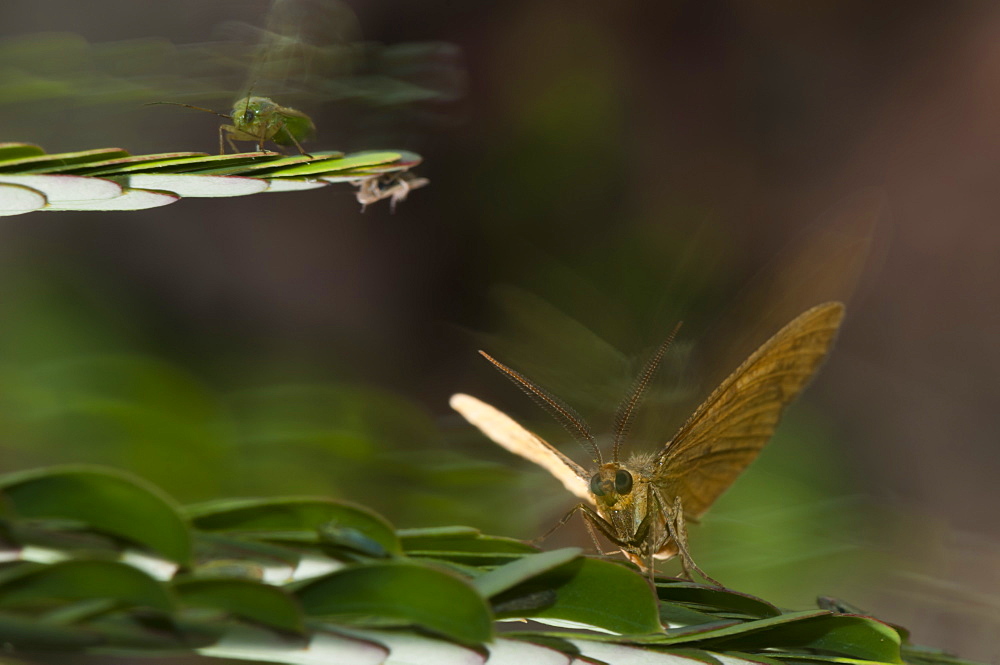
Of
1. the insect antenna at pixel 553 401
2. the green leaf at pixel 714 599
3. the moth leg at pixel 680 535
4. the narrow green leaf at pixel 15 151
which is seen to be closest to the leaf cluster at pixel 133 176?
the narrow green leaf at pixel 15 151

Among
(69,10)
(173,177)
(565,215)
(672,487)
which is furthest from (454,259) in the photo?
(173,177)

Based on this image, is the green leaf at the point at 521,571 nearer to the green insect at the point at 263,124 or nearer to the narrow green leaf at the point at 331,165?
the narrow green leaf at the point at 331,165

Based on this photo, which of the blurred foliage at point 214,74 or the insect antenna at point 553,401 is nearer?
the blurred foliage at point 214,74

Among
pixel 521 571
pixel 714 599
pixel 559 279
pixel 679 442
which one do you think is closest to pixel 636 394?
pixel 679 442

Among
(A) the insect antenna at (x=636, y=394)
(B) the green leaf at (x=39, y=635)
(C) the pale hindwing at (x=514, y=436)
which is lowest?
(B) the green leaf at (x=39, y=635)

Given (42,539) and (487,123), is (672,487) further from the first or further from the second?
(487,123)

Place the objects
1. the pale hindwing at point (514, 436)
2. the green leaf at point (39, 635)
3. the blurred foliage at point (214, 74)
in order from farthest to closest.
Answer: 1. the pale hindwing at point (514, 436)
2. the blurred foliage at point (214, 74)
3. the green leaf at point (39, 635)
